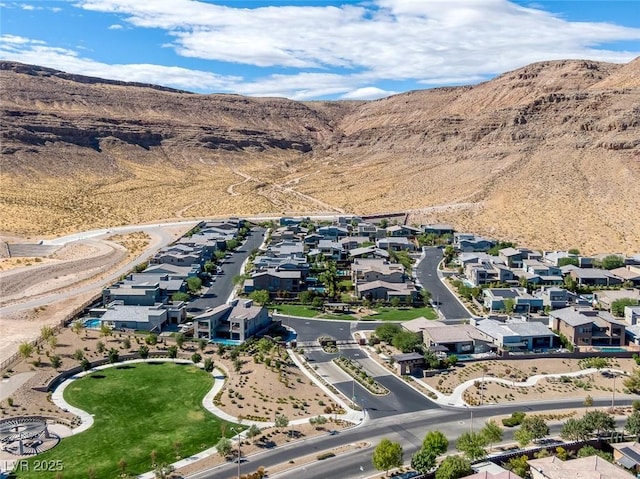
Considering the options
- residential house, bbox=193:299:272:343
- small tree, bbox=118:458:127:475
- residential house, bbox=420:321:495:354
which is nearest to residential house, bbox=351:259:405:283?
residential house, bbox=420:321:495:354

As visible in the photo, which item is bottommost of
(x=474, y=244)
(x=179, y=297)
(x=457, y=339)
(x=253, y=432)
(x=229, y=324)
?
(x=253, y=432)

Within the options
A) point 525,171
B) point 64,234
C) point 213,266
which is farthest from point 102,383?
point 525,171

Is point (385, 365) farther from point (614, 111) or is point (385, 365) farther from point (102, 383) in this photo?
point (614, 111)

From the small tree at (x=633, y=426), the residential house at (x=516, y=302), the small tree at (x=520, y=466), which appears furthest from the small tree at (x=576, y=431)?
the residential house at (x=516, y=302)

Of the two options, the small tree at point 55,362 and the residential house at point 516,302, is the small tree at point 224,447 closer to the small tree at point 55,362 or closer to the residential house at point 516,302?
the small tree at point 55,362

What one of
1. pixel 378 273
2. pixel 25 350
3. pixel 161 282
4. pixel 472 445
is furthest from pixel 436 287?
pixel 25 350

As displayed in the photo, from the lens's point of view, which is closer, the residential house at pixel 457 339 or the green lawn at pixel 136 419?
the green lawn at pixel 136 419

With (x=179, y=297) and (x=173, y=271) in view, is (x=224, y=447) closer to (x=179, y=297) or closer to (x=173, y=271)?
(x=179, y=297)
